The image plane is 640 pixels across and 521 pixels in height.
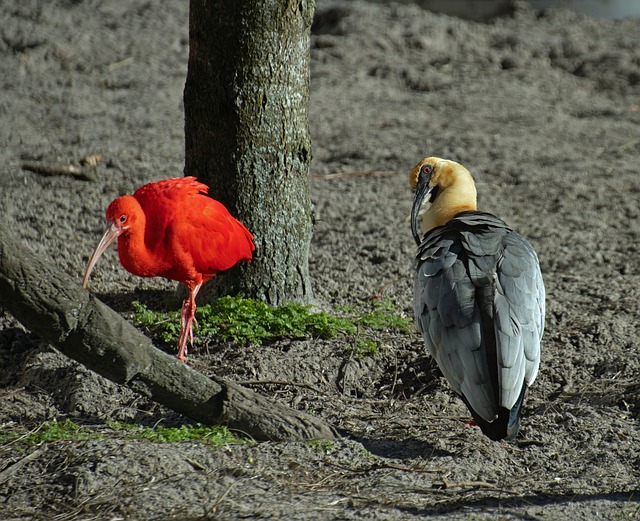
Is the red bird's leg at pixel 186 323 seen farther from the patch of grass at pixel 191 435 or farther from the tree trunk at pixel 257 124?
the patch of grass at pixel 191 435

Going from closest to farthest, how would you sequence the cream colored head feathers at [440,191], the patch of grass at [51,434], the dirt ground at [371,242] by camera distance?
the dirt ground at [371,242] → the patch of grass at [51,434] → the cream colored head feathers at [440,191]

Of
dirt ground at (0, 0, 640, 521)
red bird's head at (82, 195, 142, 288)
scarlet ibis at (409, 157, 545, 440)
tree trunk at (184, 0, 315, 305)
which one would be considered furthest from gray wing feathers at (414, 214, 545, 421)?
red bird's head at (82, 195, 142, 288)

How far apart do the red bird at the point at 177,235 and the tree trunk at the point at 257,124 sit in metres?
0.24

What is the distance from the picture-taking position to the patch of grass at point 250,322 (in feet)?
15.5

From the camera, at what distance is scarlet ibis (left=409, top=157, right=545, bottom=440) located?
3686 millimetres

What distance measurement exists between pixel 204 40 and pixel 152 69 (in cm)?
553

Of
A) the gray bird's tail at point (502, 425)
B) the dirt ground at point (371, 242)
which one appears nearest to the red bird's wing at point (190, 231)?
the dirt ground at point (371, 242)

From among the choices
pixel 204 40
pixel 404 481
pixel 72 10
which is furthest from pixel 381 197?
pixel 72 10

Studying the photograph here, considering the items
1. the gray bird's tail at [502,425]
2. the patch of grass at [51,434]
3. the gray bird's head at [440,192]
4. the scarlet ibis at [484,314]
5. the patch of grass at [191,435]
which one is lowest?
the patch of grass at [51,434]

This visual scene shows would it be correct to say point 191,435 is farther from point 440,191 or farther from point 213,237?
point 440,191

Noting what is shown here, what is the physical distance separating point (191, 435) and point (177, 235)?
1234 mm

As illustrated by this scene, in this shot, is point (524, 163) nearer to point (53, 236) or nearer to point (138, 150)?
point (138, 150)

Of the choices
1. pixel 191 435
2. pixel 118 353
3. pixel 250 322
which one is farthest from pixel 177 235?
pixel 118 353

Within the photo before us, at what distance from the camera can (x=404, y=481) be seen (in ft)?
11.3
